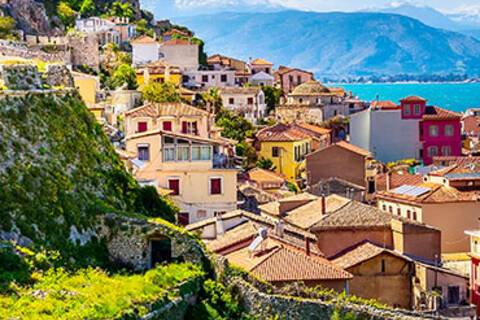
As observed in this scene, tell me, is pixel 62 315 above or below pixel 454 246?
above

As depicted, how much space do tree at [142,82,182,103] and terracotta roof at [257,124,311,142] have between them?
7.04 meters

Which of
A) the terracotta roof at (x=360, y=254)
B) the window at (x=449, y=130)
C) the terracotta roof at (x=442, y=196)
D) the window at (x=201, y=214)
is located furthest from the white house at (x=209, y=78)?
the terracotta roof at (x=360, y=254)

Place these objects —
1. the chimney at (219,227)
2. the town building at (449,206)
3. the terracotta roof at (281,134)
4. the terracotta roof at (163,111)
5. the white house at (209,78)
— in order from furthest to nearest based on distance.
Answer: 1. the white house at (209,78)
2. the terracotta roof at (281,134)
3. the terracotta roof at (163,111)
4. the town building at (449,206)
5. the chimney at (219,227)

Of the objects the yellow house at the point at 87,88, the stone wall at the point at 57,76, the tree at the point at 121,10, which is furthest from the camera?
the tree at the point at 121,10

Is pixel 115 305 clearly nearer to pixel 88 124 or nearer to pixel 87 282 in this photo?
pixel 87 282

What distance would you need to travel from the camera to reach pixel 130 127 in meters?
55.6

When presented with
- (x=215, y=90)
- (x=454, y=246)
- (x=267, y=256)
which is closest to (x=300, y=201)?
(x=454, y=246)

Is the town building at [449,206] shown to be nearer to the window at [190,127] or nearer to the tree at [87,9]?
the window at [190,127]

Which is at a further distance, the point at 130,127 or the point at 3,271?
the point at 130,127

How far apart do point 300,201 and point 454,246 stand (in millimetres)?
8682

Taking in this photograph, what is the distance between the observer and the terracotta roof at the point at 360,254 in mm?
41594

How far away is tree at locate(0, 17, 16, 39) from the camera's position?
298ft

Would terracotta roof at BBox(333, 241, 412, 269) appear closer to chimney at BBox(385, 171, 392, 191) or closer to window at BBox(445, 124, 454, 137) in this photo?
chimney at BBox(385, 171, 392, 191)

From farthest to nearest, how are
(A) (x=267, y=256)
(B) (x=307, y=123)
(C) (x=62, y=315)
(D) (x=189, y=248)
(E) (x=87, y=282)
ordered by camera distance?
(B) (x=307, y=123) → (A) (x=267, y=256) → (D) (x=189, y=248) → (E) (x=87, y=282) → (C) (x=62, y=315)
